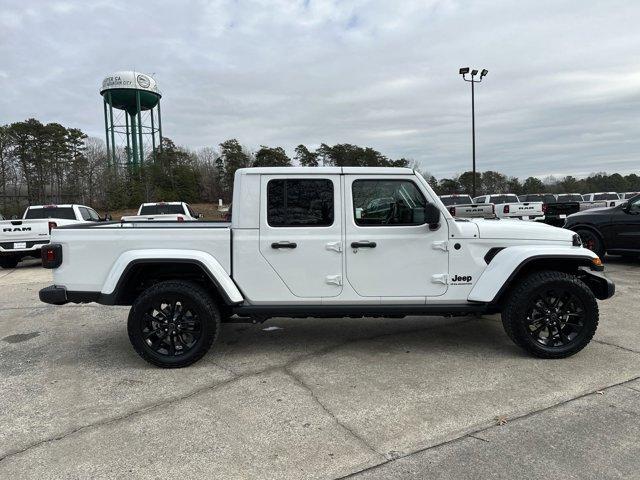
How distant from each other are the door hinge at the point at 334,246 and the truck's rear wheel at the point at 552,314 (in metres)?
1.69

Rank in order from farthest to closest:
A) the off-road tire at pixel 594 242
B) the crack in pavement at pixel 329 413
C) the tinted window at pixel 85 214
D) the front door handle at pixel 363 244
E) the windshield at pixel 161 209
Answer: the windshield at pixel 161 209, the tinted window at pixel 85 214, the off-road tire at pixel 594 242, the front door handle at pixel 363 244, the crack in pavement at pixel 329 413

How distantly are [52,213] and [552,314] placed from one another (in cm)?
1277

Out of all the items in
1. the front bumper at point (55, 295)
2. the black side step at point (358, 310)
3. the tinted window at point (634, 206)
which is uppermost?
the tinted window at point (634, 206)

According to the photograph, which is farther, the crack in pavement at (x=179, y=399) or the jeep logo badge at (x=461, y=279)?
the jeep logo badge at (x=461, y=279)

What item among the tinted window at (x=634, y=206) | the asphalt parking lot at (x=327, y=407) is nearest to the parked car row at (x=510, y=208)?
the tinted window at (x=634, y=206)

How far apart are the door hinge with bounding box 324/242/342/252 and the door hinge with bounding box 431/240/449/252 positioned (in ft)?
2.92

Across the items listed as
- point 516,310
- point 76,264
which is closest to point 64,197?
point 76,264

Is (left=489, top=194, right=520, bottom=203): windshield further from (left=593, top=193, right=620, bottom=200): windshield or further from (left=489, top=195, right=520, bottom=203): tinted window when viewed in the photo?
(left=593, top=193, right=620, bottom=200): windshield

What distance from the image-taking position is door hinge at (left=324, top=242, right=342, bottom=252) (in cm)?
445

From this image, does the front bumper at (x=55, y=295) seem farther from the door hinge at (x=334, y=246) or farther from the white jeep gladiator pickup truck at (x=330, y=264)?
the door hinge at (x=334, y=246)

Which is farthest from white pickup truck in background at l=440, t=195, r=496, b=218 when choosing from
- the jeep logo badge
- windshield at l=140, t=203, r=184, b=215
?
the jeep logo badge

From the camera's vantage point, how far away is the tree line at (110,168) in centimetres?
3484

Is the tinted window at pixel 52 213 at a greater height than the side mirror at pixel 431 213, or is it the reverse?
the tinted window at pixel 52 213

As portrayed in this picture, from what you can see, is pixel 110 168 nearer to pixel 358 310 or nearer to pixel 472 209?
pixel 472 209
